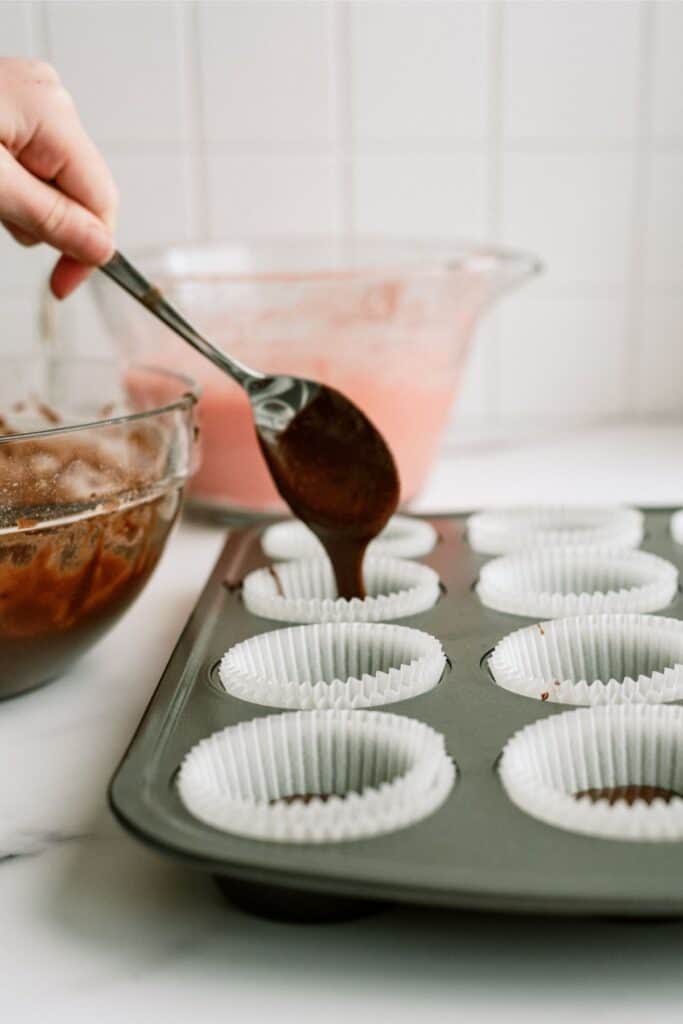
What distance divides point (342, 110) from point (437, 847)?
3.85 feet

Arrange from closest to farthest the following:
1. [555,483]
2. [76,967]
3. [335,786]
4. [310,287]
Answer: [76,967], [335,786], [310,287], [555,483]

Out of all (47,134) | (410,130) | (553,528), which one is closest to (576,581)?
(553,528)

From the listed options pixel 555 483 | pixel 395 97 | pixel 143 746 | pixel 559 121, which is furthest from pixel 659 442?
pixel 143 746

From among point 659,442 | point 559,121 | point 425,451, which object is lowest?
point 659,442

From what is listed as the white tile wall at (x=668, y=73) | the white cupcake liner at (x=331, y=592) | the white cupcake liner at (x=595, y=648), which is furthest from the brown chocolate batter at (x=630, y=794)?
the white tile wall at (x=668, y=73)

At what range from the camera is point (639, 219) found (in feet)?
5.17

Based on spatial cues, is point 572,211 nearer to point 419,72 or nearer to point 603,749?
point 419,72

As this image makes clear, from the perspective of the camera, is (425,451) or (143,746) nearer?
(143,746)

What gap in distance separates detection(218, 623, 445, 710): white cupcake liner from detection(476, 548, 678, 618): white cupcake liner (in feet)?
0.34

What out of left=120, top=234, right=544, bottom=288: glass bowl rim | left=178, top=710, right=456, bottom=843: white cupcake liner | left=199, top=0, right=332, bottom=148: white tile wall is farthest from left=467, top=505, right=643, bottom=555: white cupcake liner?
left=199, top=0, right=332, bottom=148: white tile wall

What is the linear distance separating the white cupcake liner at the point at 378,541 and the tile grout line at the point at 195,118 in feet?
1.91

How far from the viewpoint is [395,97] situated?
4.83ft

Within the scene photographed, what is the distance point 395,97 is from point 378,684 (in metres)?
1.02

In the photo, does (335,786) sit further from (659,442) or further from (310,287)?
(659,442)
